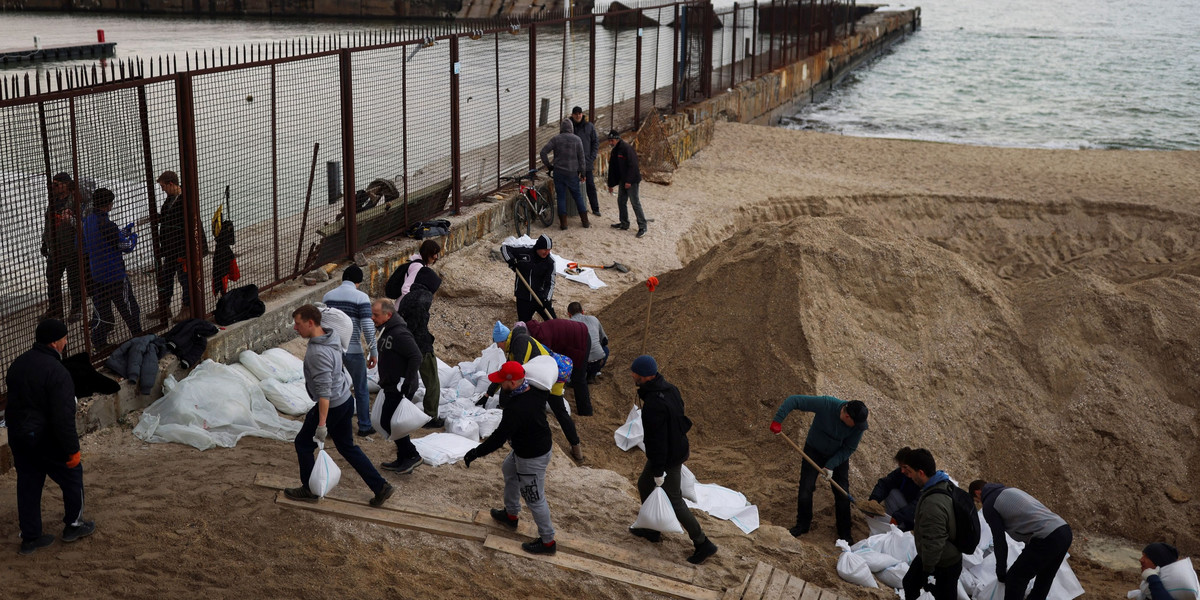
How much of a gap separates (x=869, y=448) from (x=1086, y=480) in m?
2.26

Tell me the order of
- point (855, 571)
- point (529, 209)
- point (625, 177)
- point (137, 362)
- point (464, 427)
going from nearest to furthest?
point (855, 571) → point (137, 362) → point (464, 427) → point (529, 209) → point (625, 177)

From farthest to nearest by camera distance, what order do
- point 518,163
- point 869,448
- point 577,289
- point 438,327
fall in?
point 518,163 → point 577,289 → point 438,327 → point 869,448

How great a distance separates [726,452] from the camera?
960 cm

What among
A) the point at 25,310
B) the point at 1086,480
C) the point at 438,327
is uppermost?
the point at 25,310

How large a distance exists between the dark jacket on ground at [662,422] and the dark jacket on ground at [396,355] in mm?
1876

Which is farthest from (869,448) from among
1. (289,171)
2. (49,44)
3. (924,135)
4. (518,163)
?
(49,44)

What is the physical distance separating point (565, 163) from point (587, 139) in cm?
96

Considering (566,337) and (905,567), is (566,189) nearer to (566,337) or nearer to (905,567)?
(566,337)

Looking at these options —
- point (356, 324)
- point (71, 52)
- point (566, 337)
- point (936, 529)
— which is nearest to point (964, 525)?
point (936, 529)

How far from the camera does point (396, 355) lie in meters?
7.58

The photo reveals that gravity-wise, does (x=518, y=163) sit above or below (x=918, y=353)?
above

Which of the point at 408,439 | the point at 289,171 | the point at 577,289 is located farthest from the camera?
the point at 289,171

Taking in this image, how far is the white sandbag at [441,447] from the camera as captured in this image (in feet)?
26.4

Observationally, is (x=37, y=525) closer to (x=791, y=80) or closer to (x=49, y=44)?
(x=791, y=80)
